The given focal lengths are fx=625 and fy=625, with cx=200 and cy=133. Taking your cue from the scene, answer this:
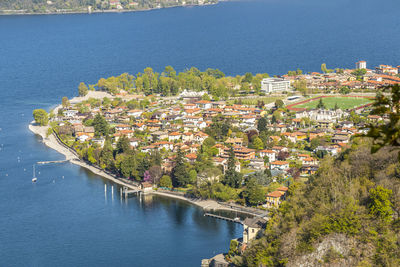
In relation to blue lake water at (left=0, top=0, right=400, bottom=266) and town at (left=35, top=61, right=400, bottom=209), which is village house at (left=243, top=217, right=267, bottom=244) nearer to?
blue lake water at (left=0, top=0, right=400, bottom=266)

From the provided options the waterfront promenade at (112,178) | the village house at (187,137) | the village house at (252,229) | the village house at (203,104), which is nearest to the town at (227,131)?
the village house at (187,137)

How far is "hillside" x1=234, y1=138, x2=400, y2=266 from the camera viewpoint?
1590 cm

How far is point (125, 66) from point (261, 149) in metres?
34.7

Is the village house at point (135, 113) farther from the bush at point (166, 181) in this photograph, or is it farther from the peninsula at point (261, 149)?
the bush at point (166, 181)

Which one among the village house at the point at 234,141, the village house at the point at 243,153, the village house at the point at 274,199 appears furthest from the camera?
the village house at the point at 234,141

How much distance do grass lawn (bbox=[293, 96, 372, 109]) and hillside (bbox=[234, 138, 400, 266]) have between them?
22298 mm

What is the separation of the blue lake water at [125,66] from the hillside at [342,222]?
4151 mm

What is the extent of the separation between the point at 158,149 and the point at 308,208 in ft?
52.8

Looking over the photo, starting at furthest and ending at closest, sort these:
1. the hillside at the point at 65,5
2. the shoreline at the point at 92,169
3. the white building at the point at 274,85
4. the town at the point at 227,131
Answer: the hillside at the point at 65,5 < the white building at the point at 274,85 < the town at the point at 227,131 < the shoreline at the point at 92,169

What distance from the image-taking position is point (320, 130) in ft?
112

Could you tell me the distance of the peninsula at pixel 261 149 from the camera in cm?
1645

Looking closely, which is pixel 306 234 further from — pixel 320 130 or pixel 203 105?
pixel 203 105

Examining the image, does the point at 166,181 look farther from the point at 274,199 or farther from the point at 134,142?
the point at 134,142

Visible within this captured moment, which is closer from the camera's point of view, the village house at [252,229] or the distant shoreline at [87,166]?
the village house at [252,229]
